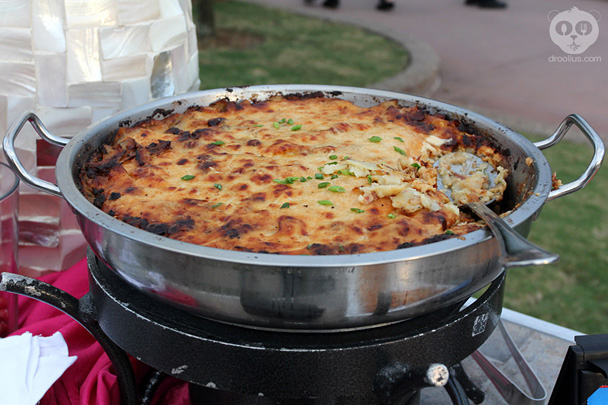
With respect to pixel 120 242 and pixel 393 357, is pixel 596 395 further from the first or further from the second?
pixel 120 242

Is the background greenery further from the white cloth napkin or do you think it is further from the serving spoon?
the white cloth napkin

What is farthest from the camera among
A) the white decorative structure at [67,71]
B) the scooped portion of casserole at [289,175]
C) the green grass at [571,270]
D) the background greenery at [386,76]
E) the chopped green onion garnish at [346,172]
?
the background greenery at [386,76]

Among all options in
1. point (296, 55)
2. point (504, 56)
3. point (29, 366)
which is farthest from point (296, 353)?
point (504, 56)

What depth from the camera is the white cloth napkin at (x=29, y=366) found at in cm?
182

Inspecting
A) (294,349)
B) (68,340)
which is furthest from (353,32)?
(294,349)

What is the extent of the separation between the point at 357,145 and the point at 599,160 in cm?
73

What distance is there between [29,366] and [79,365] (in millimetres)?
283

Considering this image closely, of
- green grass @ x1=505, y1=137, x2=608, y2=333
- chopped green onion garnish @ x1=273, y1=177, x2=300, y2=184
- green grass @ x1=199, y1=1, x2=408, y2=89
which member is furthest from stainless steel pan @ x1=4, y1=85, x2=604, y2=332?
green grass @ x1=199, y1=1, x2=408, y2=89

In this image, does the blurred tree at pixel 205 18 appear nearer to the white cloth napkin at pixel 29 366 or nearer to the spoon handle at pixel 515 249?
the white cloth napkin at pixel 29 366

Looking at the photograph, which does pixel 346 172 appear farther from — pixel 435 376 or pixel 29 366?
pixel 29 366

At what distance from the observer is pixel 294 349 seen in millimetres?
1401

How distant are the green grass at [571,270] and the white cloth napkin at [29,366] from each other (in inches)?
112

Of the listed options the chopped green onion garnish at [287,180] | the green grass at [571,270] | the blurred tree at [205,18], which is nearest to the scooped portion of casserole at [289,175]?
the chopped green onion garnish at [287,180]

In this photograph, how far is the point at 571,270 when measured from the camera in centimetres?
431
